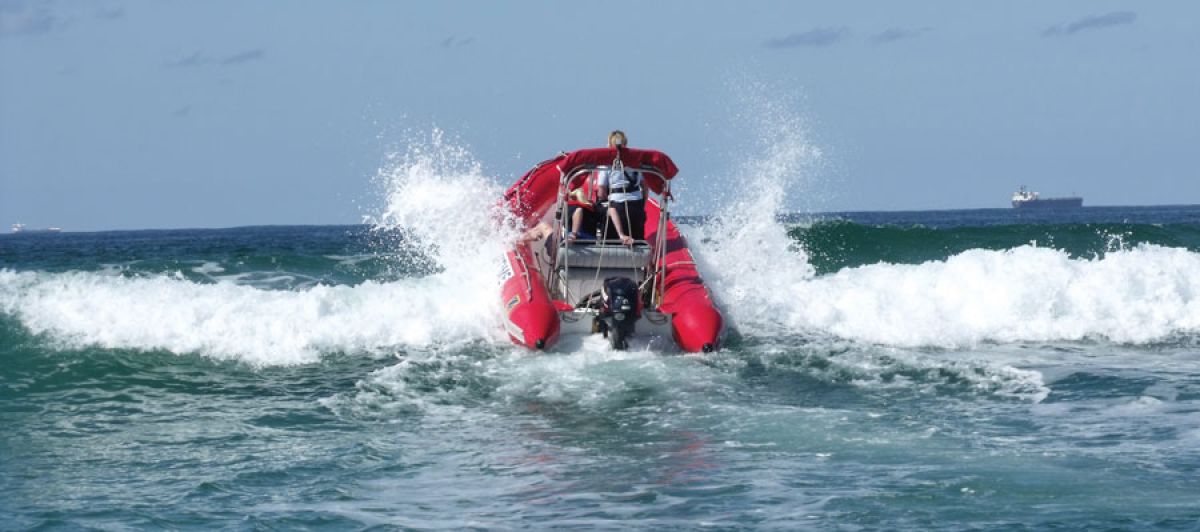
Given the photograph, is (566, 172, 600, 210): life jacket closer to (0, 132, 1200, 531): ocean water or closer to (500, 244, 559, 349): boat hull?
(500, 244, 559, 349): boat hull

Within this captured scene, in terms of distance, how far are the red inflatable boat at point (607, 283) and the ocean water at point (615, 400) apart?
0.22 metres

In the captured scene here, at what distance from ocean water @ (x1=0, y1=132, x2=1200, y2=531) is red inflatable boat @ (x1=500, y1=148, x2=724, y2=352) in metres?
0.22

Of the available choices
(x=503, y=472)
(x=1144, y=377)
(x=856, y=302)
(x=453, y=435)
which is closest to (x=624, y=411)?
(x=453, y=435)

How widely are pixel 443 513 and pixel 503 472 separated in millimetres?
749

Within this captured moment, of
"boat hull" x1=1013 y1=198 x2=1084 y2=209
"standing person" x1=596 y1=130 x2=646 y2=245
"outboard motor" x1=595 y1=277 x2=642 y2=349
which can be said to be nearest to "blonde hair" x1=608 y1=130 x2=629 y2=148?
"standing person" x1=596 y1=130 x2=646 y2=245

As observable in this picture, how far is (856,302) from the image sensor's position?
37.7 ft

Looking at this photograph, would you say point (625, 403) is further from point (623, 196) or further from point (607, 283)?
point (623, 196)

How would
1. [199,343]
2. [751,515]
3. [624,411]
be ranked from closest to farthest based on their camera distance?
[751,515]
[624,411]
[199,343]

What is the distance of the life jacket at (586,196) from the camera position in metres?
9.84

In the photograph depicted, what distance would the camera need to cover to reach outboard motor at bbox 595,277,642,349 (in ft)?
29.0

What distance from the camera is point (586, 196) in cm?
1020

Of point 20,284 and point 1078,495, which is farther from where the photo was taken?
point 20,284

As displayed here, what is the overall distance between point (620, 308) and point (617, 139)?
162 centimetres

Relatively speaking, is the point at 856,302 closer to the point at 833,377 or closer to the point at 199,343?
the point at 833,377
